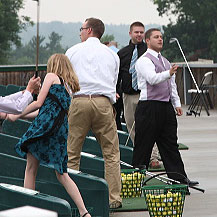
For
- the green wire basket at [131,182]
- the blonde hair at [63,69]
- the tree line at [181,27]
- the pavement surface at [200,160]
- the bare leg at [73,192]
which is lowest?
the tree line at [181,27]

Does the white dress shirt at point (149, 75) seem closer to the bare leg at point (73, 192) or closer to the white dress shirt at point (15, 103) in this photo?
the bare leg at point (73, 192)

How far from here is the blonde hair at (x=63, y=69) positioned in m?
7.19

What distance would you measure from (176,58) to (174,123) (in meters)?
94.5

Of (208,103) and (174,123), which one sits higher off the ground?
(174,123)

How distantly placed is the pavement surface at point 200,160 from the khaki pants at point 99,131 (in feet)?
1.19

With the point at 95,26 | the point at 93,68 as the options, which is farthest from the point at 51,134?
the point at 95,26

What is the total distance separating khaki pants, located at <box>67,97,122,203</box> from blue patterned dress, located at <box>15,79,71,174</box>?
36.2 inches

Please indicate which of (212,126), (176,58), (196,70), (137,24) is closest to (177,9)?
(176,58)

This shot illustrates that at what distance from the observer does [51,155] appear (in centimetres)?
709

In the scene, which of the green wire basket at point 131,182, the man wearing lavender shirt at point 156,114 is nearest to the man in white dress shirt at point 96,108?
the green wire basket at point 131,182

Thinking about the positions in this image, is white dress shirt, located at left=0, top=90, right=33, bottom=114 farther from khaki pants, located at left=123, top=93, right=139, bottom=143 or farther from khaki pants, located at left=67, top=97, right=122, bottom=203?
khaki pants, located at left=123, top=93, right=139, bottom=143

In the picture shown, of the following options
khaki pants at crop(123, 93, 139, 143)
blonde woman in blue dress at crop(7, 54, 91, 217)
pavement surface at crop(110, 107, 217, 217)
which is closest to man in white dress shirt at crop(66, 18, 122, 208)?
pavement surface at crop(110, 107, 217, 217)

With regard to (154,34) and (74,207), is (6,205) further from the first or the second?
(154,34)

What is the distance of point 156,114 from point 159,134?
24cm
